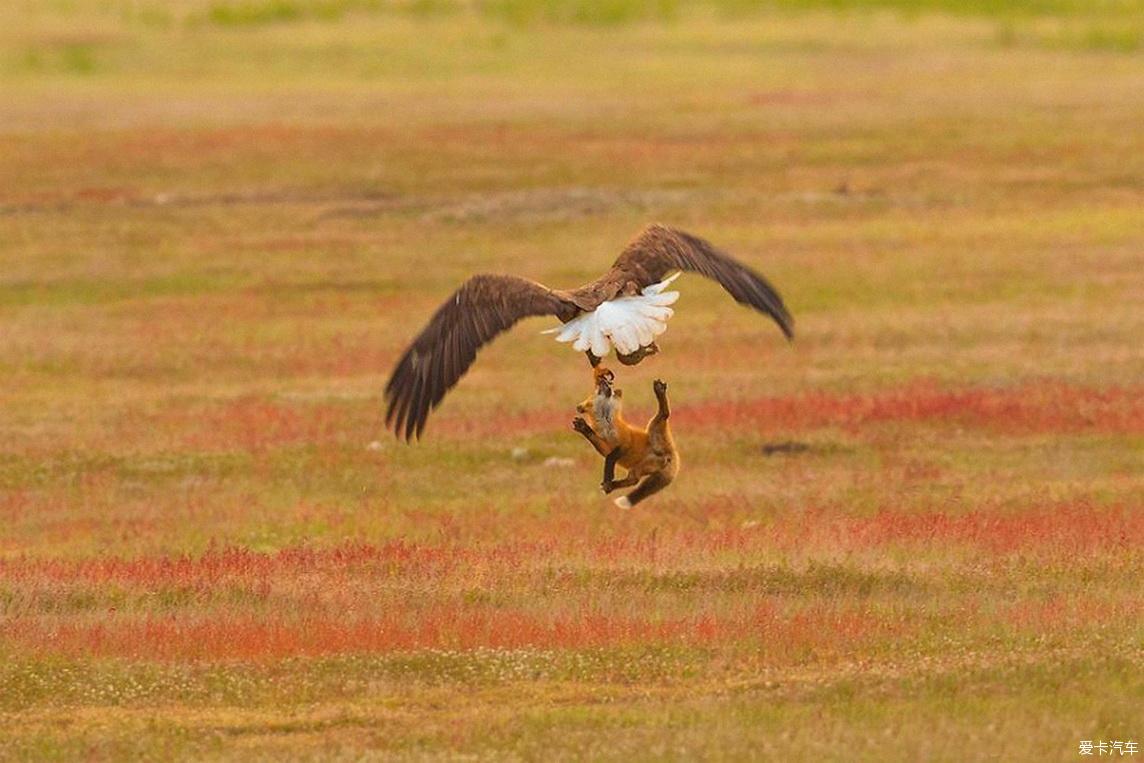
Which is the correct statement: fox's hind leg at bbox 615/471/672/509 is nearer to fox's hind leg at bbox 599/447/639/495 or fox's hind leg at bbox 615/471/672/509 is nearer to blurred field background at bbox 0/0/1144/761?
fox's hind leg at bbox 599/447/639/495

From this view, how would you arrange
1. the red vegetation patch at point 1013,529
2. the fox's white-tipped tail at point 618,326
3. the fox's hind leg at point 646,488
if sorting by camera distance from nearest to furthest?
the fox's white-tipped tail at point 618,326 → the fox's hind leg at point 646,488 → the red vegetation patch at point 1013,529

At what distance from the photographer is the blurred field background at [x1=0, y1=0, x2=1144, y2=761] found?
460 inches

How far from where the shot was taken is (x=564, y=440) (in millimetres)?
20578

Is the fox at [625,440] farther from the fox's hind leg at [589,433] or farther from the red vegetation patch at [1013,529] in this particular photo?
the red vegetation patch at [1013,529]

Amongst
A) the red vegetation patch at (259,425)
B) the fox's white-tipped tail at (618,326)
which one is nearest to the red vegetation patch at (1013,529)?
the fox's white-tipped tail at (618,326)

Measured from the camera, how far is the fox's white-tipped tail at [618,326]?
1247 cm

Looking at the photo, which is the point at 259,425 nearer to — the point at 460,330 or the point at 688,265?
the point at 688,265

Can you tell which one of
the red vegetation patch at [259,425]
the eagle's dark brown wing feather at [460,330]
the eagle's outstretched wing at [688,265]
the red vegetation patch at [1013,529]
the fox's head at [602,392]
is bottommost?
the red vegetation patch at [259,425]

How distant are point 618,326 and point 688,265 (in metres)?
1.26

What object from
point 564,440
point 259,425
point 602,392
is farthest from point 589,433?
point 259,425

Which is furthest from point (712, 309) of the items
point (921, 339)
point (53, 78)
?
point (53, 78)

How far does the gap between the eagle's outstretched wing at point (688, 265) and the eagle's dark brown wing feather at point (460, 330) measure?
74 cm

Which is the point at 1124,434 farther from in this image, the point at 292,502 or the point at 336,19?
the point at 336,19

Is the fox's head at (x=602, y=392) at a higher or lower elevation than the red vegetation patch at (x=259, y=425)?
higher
